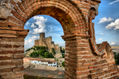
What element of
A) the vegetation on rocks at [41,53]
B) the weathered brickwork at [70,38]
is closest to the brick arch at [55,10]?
the weathered brickwork at [70,38]

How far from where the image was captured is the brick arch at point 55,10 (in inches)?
113

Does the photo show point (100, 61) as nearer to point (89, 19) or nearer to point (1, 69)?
point (89, 19)

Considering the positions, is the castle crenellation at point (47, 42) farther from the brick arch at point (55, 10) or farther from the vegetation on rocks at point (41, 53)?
the brick arch at point (55, 10)

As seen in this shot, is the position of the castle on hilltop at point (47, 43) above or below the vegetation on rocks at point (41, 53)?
above

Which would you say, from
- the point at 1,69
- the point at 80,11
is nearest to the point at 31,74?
the point at 1,69

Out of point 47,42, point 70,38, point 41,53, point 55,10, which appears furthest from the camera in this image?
point 47,42

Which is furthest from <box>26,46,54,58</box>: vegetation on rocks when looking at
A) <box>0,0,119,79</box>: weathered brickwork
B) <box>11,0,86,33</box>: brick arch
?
<box>11,0,86,33</box>: brick arch

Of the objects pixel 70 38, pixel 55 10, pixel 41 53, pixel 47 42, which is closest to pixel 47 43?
pixel 47 42

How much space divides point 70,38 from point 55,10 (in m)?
1.29

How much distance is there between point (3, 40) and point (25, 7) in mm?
1222

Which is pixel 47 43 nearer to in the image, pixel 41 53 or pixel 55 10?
pixel 41 53

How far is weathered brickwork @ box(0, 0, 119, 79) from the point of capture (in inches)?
101

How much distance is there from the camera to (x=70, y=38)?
389 centimetres

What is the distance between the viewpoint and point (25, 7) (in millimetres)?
2969
